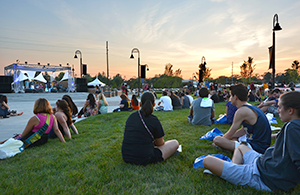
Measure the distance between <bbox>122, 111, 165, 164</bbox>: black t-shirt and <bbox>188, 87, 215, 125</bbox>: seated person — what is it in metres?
3.48

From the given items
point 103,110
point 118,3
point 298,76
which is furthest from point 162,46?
point 298,76

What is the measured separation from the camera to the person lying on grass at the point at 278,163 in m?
1.79

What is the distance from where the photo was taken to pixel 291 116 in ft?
6.25

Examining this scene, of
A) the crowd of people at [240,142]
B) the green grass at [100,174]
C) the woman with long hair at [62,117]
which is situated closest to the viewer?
the crowd of people at [240,142]

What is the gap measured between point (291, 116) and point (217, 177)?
4.42 feet

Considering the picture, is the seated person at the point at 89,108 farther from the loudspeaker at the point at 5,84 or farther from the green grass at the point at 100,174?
the loudspeaker at the point at 5,84

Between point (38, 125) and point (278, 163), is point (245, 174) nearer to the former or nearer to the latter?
point (278, 163)

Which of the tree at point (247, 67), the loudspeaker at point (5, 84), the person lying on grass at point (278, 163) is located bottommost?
Result: the person lying on grass at point (278, 163)

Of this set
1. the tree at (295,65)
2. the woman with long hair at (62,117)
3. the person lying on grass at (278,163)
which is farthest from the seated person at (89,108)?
the tree at (295,65)

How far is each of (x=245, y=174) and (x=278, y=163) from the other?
0.49 m

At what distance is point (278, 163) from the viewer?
195 centimetres

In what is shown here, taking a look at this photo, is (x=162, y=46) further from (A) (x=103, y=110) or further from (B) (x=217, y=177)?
(B) (x=217, y=177)

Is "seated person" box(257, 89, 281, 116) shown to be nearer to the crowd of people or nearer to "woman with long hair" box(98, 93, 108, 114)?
the crowd of people

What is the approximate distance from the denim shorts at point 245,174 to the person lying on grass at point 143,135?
1142 mm
